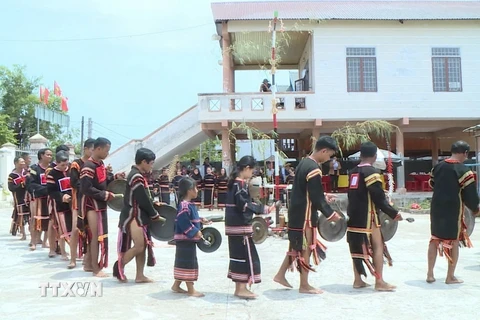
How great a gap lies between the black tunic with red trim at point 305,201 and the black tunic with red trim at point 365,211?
493mm

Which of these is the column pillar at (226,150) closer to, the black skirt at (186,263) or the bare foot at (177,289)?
the bare foot at (177,289)

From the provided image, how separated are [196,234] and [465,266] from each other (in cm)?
415

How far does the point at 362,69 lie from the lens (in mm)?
18969

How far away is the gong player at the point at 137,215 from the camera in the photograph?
585cm

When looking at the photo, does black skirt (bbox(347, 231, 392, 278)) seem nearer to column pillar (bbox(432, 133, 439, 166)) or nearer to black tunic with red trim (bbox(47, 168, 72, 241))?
black tunic with red trim (bbox(47, 168, 72, 241))

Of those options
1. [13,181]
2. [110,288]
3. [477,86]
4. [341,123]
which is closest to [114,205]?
[110,288]

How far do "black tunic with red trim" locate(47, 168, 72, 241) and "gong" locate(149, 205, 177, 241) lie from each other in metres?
2.01

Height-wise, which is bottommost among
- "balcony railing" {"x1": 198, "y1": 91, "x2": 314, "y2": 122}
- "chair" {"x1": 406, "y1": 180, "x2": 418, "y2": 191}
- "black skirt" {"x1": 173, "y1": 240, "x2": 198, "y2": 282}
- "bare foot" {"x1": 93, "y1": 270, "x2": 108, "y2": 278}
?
"bare foot" {"x1": 93, "y1": 270, "x2": 108, "y2": 278}

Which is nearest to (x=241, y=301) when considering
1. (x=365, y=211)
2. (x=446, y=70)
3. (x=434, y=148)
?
(x=365, y=211)

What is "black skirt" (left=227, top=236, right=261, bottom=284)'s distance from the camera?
5301 mm

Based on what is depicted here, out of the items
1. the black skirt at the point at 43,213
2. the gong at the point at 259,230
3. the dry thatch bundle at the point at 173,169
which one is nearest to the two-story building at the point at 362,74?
the dry thatch bundle at the point at 173,169

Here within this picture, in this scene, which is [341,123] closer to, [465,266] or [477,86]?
[477,86]

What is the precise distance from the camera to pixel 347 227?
5895 millimetres

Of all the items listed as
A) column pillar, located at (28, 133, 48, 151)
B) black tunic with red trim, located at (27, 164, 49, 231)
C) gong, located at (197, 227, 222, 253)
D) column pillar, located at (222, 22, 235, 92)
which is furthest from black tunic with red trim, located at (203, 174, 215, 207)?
gong, located at (197, 227, 222, 253)
